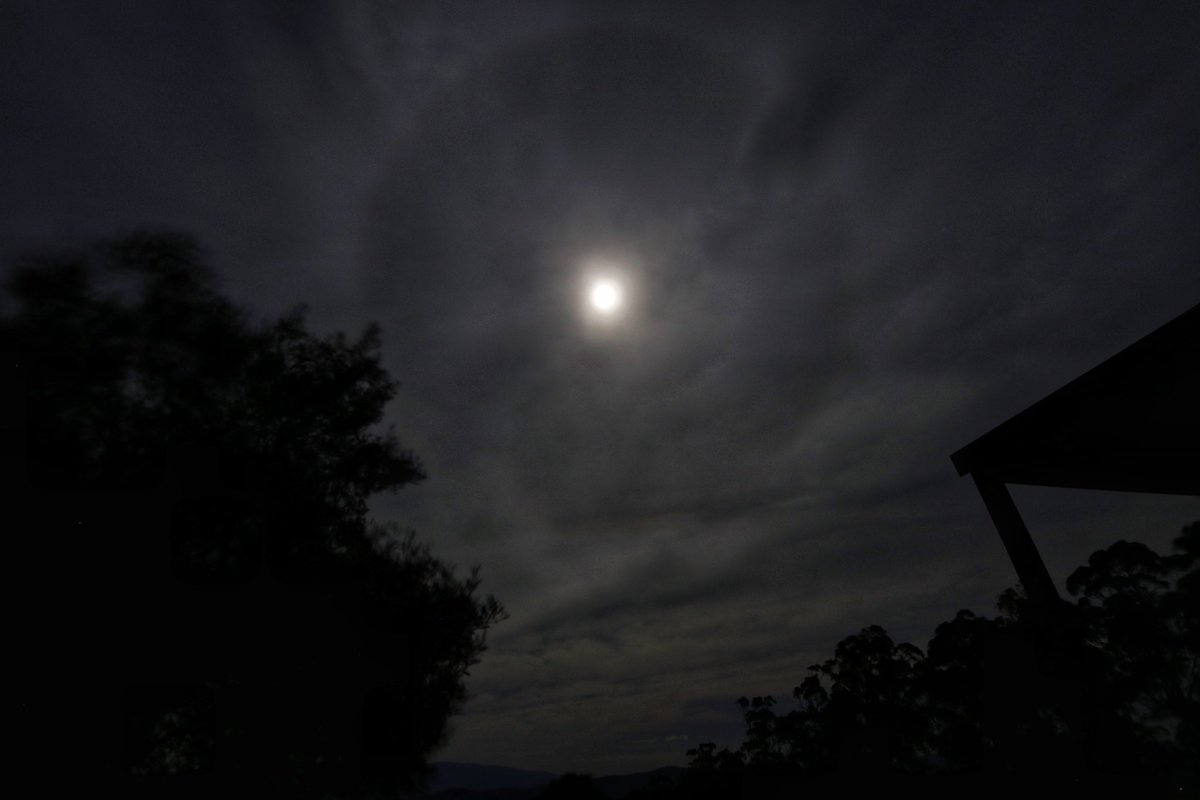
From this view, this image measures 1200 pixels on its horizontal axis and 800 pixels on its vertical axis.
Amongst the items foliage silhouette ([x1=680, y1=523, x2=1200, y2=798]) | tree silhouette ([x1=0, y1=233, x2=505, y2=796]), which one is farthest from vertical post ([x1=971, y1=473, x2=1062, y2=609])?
foliage silhouette ([x1=680, y1=523, x2=1200, y2=798])

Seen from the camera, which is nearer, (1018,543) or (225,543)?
(1018,543)

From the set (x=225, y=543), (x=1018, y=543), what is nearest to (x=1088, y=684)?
(x=1018, y=543)

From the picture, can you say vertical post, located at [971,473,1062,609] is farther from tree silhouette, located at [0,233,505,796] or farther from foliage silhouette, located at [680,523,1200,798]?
foliage silhouette, located at [680,523,1200,798]

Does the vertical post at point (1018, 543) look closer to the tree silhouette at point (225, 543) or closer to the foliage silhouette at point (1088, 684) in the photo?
the tree silhouette at point (225, 543)

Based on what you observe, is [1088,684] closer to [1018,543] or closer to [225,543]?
[1018,543]

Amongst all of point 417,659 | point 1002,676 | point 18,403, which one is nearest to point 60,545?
point 18,403
